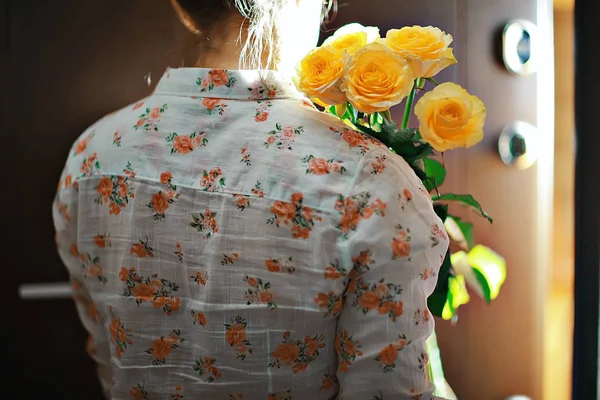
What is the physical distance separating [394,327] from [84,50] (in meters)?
0.93

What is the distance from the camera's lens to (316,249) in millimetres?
599

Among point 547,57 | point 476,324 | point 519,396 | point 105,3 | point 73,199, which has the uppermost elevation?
point 105,3

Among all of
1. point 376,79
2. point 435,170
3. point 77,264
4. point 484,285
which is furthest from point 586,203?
point 77,264

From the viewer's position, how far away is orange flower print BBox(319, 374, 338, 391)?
2.19 feet

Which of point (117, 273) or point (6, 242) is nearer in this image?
point (117, 273)

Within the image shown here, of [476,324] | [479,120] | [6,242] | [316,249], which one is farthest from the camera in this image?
[476,324]

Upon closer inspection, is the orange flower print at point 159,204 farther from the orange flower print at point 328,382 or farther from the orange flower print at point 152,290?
the orange flower print at point 328,382

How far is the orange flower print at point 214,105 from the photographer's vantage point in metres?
0.66

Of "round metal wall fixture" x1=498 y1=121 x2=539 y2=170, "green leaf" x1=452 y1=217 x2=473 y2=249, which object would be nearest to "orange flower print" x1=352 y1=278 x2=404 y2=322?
"green leaf" x1=452 y1=217 x2=473 y2=249

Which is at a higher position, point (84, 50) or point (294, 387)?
point (84, 50)

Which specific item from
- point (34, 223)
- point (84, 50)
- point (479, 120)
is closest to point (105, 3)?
point (84, 50)

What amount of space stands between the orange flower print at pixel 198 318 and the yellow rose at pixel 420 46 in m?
0.37

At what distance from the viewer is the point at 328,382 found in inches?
26.4

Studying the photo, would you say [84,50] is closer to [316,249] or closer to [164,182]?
[164,182]
